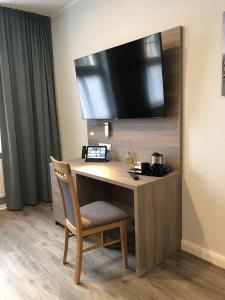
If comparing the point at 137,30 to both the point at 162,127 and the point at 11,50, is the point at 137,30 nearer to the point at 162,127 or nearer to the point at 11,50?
the point at 162,127

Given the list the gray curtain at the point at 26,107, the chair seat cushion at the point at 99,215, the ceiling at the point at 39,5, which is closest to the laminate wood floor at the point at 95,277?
the chair seat cushion at the point at 99,215

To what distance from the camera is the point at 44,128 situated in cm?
368

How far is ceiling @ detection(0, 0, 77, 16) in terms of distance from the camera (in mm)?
3100

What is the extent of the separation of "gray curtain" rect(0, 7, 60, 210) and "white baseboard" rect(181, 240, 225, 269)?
2.09 m

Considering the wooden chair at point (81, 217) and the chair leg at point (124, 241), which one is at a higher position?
the wooden chair at point (81, 217)

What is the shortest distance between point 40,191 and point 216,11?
9.95 ft

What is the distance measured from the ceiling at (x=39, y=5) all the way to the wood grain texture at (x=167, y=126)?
63.2 inches

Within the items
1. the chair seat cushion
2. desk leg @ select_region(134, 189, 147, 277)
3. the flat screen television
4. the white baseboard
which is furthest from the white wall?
the chair seat cushion

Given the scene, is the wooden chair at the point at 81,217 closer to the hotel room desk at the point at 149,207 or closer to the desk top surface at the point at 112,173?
the hotel room desk at the point at 149,207

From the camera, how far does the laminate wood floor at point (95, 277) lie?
190 centimetres

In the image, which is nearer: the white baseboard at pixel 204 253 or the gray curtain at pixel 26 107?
the white baseboard at pixel 204 253

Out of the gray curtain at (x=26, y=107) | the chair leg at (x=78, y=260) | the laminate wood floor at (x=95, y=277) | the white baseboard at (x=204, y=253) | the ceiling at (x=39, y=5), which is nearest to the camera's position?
the laminate wood floor at (x=95, y=277)

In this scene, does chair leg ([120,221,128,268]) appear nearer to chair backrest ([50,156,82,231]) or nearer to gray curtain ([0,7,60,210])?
chair backrest ([50,156,82,231])

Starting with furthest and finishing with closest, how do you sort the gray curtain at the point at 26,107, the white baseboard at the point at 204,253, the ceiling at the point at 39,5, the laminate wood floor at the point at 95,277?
1. the gray curtain at the point at 26,107
2. the ceiling at the point at 39,5
3. the white baseboard at the point at 204,253
4. the laminate wood floor at the point at 95,277
